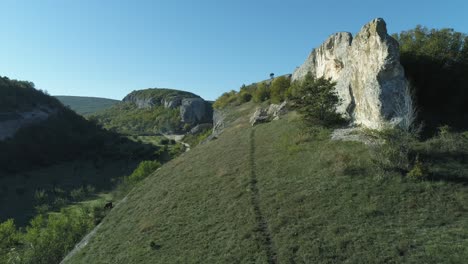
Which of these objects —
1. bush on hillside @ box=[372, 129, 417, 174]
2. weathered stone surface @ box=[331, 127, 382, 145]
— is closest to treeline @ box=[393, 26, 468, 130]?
weathered stone surface @ box=[331, 127, 382, 145]

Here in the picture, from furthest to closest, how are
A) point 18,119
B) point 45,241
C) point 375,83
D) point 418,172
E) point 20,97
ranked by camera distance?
point 20,97
point 18,119
point 45,241
point 375,83
point 418,172

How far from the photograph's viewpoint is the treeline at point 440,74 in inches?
1230

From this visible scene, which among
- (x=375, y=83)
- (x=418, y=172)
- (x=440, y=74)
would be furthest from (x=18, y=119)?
(x=418, y=172)

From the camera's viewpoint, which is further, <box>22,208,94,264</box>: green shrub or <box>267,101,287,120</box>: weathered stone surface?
<box>267,101,287,120</box>: weathered stone surface

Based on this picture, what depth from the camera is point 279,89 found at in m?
72.2

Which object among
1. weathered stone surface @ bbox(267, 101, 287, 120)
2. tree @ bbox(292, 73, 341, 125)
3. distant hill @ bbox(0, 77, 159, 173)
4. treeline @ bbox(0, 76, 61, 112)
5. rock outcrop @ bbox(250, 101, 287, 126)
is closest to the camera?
tree @ bbox(292, 73, 341, 125)

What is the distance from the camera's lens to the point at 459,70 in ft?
104

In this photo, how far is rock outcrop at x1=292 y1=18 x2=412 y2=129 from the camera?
1108 inches

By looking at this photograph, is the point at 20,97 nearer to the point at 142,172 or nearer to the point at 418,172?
the point at 142,172

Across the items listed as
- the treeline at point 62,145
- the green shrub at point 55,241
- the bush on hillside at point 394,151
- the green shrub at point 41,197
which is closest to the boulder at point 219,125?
the green shrub at point 55,241

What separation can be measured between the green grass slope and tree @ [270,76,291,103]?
35.9 meters

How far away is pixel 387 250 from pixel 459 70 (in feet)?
85.7

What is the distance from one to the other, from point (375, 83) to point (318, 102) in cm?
965

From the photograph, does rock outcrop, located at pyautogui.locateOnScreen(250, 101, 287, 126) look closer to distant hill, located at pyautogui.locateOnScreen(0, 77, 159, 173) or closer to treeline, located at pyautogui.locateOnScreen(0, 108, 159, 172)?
treeline, located at pyautogui.locateOnScreen(0, 108, 159, 172)
